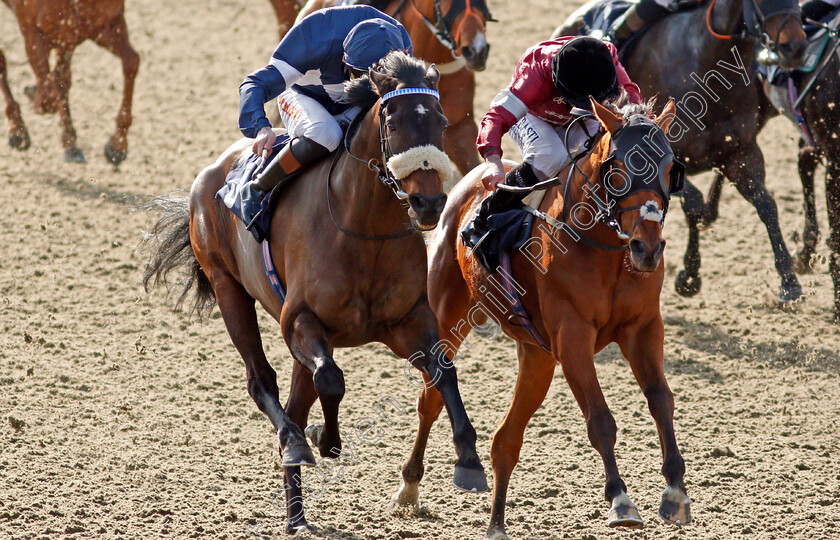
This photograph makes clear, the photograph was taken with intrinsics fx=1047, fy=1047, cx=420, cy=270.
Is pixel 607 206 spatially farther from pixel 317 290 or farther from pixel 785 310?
pixel 785 310

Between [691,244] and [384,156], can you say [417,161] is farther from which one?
[691,244]

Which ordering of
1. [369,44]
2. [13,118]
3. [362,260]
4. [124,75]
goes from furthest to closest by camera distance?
[13,118], [124,75], [369,44], [362,260]

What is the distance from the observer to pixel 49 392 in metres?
5.71

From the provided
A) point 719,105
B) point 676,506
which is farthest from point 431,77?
point 719,105

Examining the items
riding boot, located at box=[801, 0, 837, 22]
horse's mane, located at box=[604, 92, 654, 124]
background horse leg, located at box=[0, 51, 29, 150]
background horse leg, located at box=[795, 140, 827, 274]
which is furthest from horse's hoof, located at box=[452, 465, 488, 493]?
background horse leg, located at box=[0, 51, 29, 150]

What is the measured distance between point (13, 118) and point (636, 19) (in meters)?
5.96

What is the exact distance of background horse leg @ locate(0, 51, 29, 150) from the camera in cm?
982

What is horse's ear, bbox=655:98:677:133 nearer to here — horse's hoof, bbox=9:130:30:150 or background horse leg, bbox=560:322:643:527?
background horse leg, bbox=560:322:643:527

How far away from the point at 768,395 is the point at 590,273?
249 cm

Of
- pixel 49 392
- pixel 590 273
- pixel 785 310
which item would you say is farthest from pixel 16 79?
pixel 590 273

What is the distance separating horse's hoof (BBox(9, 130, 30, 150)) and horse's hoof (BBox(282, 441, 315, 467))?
22.7 ft

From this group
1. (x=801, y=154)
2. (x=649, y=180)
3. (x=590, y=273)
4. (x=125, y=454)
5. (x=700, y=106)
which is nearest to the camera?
(x=649, y=180)

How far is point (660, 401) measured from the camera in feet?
12.3

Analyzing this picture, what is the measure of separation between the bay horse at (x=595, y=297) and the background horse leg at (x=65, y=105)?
20.3ft
